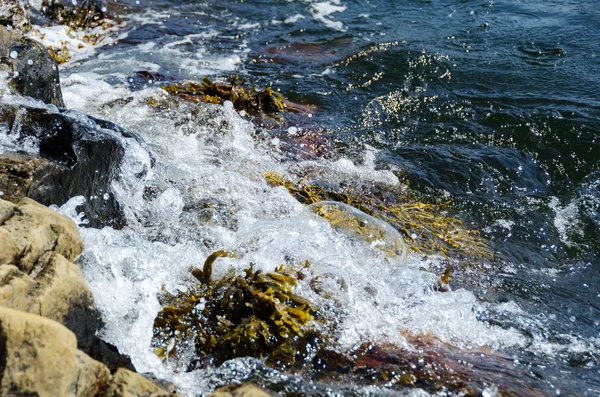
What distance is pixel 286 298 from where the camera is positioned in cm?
360

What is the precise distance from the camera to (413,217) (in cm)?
572

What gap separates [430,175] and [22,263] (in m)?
4.75

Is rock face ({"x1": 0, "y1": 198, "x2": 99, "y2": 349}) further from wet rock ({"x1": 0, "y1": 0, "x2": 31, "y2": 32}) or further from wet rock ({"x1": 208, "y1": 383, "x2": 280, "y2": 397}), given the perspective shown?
wet rock ({"x1": 0, "y1": 0, "x2": 31, "y2": 32})

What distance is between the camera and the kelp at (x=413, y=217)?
17.3 feet

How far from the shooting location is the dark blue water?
496 centimetres

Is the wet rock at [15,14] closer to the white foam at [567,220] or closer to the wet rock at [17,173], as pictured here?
the wet rock at [17,173]

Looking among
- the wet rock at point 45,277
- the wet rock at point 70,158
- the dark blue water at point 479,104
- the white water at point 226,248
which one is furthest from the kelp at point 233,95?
the wet rock at point 45,277

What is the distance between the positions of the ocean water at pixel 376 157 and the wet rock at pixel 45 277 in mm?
341

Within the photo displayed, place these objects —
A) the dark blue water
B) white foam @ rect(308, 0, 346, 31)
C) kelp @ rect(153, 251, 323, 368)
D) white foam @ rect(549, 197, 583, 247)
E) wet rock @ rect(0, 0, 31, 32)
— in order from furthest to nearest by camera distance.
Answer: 1. white foam @ rect(308, 0, 346, 31)
2. wet rock @ rect(0, 0, 31, 32)
3. white foam @ rect(549, 197, 583, 247)
4. the dark blue water
5. kelp @ rect(153, 251, 323, 368)

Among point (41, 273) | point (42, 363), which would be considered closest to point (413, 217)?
point (41, 273)

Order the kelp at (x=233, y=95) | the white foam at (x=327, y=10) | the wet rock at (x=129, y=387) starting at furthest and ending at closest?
the white foam at (x=327, y=10) < the kelp at (x=233, y=95) < the wet rock at (x=129, y=387)

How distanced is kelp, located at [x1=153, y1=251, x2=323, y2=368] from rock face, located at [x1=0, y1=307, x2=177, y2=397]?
1.09m

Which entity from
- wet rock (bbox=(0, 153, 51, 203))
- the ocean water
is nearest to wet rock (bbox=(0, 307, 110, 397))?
the ocean water

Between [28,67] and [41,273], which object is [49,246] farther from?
[28,67]
